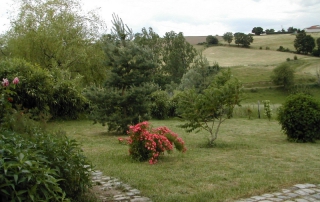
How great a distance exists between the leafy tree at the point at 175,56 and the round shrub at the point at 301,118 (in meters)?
42.1

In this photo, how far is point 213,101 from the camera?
10.3 metres

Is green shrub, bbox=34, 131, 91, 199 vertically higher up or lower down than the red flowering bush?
higher up

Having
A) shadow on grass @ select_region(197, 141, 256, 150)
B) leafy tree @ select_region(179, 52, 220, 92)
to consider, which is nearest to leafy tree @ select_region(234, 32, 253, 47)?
leafy tree @ select_region(179, 52, 220, 92)

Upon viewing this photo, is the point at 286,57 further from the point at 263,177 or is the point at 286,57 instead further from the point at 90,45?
the point at 263,177

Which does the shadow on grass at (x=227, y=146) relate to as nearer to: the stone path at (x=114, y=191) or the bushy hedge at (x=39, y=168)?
the stone path at (x=114, y=191)

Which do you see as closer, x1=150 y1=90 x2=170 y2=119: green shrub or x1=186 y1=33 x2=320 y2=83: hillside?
x1=150 y1=90 x2=170 y2=119: green shrub

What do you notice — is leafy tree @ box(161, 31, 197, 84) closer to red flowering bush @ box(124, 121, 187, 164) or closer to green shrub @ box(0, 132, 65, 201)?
red flowering bush @ box(124, 121, 187, 164)

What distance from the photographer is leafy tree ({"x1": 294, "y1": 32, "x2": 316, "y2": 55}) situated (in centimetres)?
5491

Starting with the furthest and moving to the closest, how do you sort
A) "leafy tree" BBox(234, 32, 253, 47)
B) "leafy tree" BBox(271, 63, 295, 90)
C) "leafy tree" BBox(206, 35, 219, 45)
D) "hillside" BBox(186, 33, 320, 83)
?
"leafy tree" BBox(206, 35, 219, 45), "leafy tree" BBox(234, 32, 253, 47), "hillside" BBox(186, 33, 320, 83), "leafy tree" BBox(271, 63, 295, 90)

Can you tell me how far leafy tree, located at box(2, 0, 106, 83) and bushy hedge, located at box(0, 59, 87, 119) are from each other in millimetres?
3886

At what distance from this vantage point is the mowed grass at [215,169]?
5.79 m

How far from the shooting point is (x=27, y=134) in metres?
5.07

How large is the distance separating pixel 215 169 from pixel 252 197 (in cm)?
194

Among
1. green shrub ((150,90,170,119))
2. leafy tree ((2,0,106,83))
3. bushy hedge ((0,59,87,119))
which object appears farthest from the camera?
leafy tree ((2,0,106,83))
